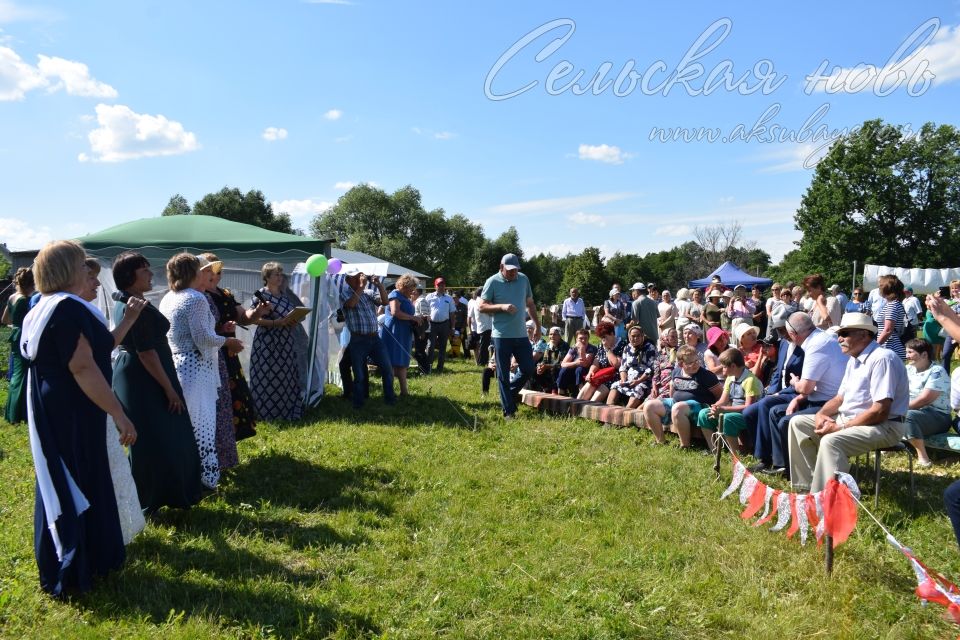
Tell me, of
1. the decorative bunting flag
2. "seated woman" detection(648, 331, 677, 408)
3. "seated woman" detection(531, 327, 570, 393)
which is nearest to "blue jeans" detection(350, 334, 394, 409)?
"seated woman" detection(531, 327, 570, 393)

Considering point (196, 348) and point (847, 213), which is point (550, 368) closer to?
point (196, 348)

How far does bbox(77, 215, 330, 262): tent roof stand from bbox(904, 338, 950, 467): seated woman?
6.61m

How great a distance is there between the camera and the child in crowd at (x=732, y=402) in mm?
5707

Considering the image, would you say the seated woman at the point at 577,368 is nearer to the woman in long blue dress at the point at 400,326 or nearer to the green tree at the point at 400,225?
the woman in long blue dress at the point at 400,326

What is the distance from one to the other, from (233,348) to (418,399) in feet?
13.3

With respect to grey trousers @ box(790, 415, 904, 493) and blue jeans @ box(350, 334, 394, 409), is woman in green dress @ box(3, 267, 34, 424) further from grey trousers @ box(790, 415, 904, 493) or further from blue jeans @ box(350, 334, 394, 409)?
grey trousers @ box(790, 415, 904, 493)

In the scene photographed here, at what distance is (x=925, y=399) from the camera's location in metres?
5.05

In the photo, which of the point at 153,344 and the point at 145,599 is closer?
the point at 145,599

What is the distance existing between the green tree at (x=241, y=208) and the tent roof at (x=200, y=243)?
41.1 meters

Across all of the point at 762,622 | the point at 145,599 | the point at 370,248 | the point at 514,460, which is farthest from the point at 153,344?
the point at 370,248

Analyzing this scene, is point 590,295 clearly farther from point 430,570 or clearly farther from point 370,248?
point 430,570

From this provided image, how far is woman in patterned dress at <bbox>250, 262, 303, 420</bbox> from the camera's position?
673 cm

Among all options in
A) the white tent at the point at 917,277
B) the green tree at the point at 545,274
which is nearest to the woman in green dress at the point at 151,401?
the white tent at the point at 917,277

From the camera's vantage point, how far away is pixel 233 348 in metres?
4.88
